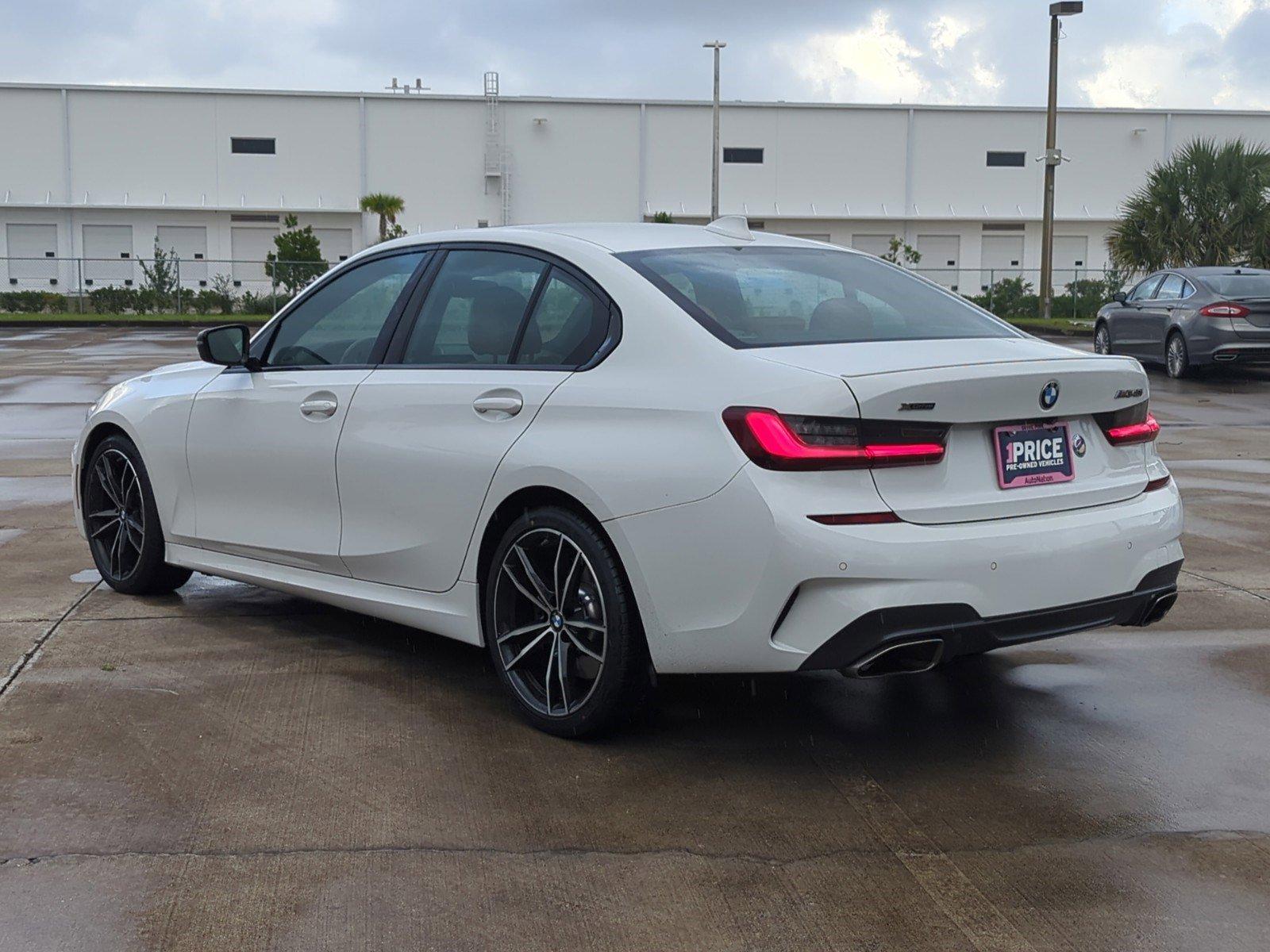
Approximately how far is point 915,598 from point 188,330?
34066mm

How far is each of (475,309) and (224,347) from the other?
1285mm

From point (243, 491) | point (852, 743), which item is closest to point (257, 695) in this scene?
point (243, 491)

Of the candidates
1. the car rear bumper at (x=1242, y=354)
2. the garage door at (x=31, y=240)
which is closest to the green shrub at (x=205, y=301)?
the garage door at (x=31, y=240)

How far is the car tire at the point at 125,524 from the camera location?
6168mm

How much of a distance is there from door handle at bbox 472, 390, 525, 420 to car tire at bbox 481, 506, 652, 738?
33 centimetres

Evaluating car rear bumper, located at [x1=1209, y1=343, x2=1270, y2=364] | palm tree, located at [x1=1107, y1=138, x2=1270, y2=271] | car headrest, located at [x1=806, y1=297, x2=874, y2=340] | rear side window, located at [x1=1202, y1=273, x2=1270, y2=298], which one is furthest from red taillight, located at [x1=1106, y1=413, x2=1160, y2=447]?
palm tree, located at [x1=1107, y1=138, x2=1270, y2=271]

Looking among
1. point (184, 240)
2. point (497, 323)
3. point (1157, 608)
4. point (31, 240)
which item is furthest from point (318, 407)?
point (31, 240)

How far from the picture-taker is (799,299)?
4.54 m

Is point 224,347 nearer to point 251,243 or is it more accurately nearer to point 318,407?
point 318,407

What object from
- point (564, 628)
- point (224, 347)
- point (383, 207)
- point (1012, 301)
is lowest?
point (564, 628)

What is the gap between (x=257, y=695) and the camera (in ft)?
16.1

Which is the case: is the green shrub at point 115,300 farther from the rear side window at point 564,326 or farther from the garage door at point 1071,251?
the rear side window at point 564,326

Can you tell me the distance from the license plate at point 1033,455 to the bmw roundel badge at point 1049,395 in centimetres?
7

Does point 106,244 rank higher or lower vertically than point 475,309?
higher
